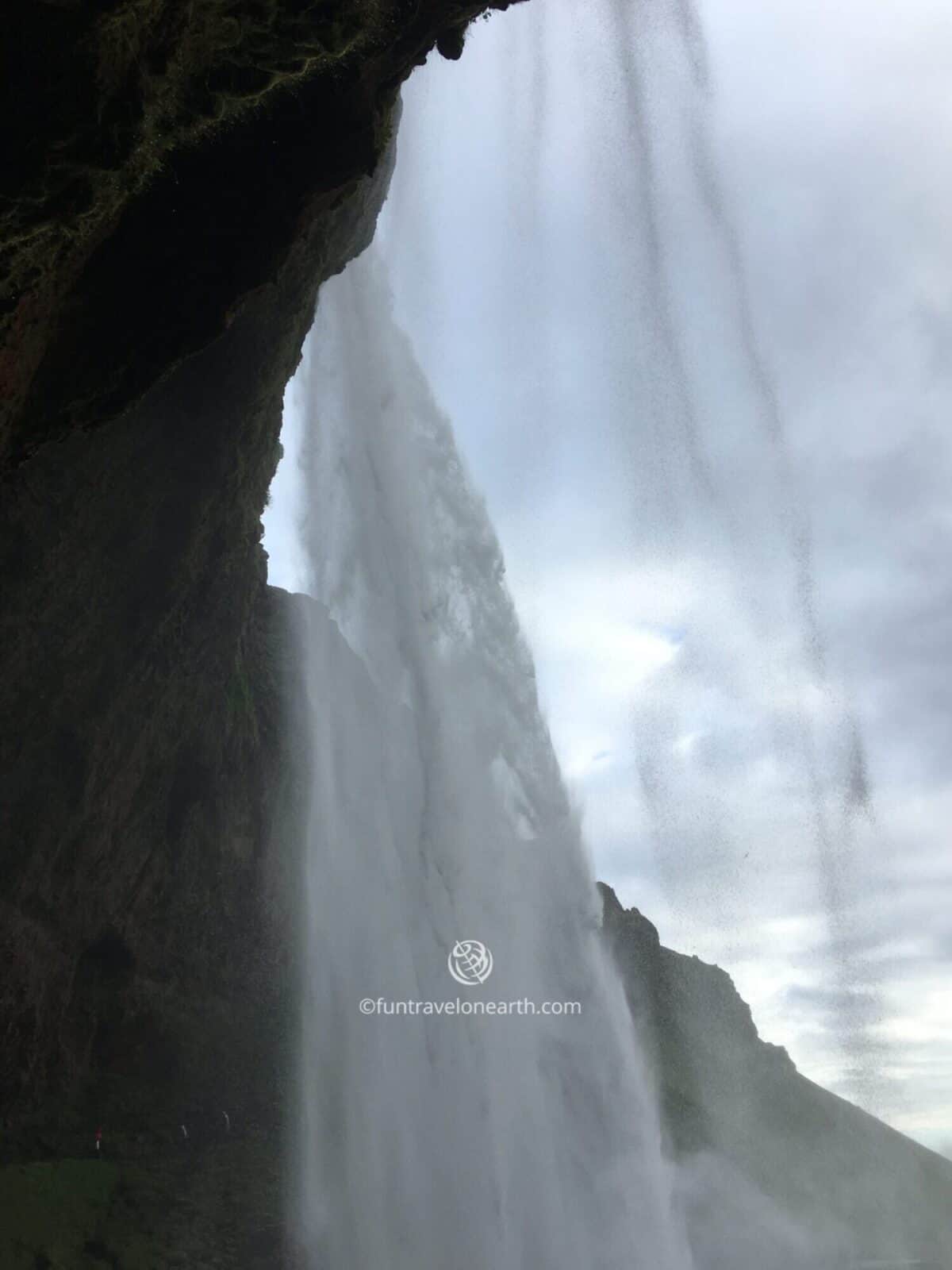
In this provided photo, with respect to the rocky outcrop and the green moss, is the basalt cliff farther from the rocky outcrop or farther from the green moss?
the rocky outcrop

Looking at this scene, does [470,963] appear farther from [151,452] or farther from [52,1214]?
[151,452]

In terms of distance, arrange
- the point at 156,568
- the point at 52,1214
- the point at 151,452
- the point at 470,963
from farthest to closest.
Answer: the point at 470,963, the point at 156,568, the point at 151,452, the point at 52,1214

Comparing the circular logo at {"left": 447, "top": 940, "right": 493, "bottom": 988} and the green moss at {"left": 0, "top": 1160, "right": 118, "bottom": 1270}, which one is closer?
the green moss at {"left": 0, "top": 1160, "right": 118, "bottom": 1270}

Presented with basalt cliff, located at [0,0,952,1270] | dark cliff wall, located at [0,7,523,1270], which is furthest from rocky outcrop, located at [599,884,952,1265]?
dark cliff wall, located at [0,7,523,1270]

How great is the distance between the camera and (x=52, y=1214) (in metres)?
18.7

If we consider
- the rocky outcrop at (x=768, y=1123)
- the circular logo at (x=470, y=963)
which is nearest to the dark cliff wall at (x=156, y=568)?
the circular logo at (x=470, y=963)

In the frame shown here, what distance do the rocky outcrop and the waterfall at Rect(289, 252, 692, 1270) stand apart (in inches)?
440

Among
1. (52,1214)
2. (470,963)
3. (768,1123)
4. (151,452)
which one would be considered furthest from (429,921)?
(768,1123)

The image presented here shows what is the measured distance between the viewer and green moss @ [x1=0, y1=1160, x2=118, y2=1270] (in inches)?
699

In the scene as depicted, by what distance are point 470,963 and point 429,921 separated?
1.64 metres

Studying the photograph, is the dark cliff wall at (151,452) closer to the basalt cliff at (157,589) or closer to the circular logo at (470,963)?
the basalt cliff at (157,589)

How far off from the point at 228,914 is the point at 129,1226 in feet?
27.5

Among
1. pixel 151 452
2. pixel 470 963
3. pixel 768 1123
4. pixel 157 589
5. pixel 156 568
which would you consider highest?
pixel 151 452

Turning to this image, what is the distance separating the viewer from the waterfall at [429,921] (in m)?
19.7
